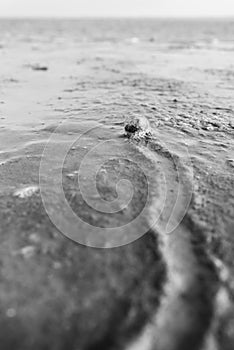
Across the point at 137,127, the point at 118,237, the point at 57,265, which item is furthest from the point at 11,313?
the point at 137,127

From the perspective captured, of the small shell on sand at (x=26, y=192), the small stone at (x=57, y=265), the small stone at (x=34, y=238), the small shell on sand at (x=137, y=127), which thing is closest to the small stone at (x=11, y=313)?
the small stone at (x=57, y=265)

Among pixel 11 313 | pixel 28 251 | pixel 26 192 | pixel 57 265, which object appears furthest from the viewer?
pixel 26 192

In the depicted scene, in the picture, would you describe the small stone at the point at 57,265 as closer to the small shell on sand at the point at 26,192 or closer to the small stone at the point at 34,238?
the small stone at the point at 34,238

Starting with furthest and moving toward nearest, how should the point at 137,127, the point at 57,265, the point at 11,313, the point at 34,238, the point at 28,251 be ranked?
1. the point at 137,127
2. the point at 34,238
3. the point at 28,251
4. the point at 57,265
5. the point at 11,313

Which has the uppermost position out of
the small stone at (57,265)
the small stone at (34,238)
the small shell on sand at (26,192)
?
the small shell on sand at (26,192)

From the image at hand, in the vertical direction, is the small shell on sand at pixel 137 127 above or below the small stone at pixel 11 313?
above

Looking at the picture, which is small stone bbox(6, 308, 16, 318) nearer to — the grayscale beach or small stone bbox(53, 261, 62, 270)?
the grayscale beach

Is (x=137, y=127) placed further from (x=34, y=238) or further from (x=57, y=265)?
(x=57, y=265)

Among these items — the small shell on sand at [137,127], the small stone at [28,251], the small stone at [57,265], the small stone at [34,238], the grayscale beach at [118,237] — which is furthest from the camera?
the small shell on sand at [137,127]
